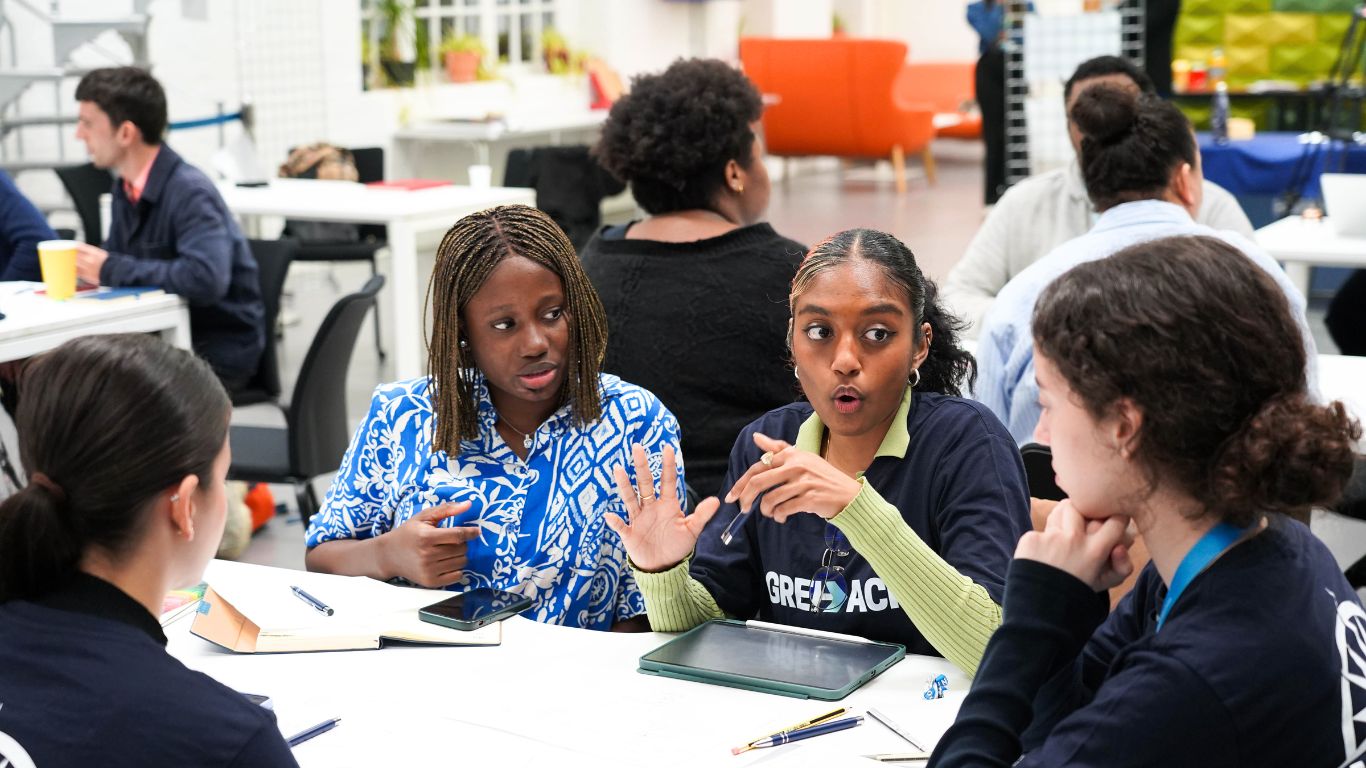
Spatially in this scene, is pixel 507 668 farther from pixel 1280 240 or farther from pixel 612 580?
pixel 1280 240

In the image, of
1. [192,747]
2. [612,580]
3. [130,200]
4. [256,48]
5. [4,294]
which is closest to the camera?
[192,747]

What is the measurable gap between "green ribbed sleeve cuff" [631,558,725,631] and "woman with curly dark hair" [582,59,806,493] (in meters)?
0.92

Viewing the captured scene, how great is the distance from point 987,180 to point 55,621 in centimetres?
813

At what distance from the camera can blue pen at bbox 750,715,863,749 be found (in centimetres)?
152

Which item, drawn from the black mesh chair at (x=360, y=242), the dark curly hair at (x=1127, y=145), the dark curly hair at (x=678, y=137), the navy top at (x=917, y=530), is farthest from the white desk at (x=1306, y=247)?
the black mesh chair at (x=360, y=242)

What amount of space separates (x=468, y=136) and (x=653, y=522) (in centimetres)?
679

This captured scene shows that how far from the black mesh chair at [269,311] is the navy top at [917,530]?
2.73m

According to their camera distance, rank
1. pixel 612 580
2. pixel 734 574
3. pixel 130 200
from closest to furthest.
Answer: pixel 734 574 < pixel 612 580 < pixel 130 200

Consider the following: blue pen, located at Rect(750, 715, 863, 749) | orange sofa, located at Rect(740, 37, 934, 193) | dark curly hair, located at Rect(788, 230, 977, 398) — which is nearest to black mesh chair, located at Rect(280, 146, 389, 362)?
dark curly hair, located at Rect(788, 230, 977, 398)

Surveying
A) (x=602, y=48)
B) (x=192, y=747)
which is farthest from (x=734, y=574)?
(x=602, y=48)

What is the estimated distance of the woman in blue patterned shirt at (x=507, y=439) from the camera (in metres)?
2.11

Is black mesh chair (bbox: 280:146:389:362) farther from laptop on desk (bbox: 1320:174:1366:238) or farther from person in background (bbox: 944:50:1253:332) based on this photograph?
laptop on desk (bbox: 1320:174:1366:238)

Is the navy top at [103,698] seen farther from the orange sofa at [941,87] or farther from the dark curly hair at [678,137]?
the orange sofa at [941,87]

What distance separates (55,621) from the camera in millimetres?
1206
